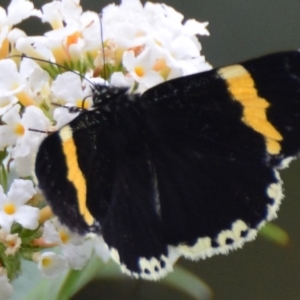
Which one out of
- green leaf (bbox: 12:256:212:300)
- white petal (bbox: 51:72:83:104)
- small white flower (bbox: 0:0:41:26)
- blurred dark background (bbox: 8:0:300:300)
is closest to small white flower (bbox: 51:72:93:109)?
white petal (bbox: 51:72:83:104)

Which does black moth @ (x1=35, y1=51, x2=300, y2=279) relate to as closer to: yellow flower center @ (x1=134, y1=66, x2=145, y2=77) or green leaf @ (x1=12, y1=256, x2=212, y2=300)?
yellow flower center @ (x1=134, y1=66, x2=145, y2=77)

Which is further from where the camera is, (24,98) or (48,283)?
(48,283)

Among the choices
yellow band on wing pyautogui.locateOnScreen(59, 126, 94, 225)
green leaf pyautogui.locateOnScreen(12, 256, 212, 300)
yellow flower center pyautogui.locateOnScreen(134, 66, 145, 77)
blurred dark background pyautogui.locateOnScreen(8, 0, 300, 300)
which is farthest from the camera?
blurred dark background pyautogui.locateOnScreen(8, 0, 300, 300)

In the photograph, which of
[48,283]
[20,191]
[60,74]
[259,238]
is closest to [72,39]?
[60,74]

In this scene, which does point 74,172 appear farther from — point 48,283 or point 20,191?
point 48,283

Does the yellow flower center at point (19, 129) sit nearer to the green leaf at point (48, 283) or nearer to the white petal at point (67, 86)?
the white petal at point (67, 86)

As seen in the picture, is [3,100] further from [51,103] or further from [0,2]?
[0,2]
